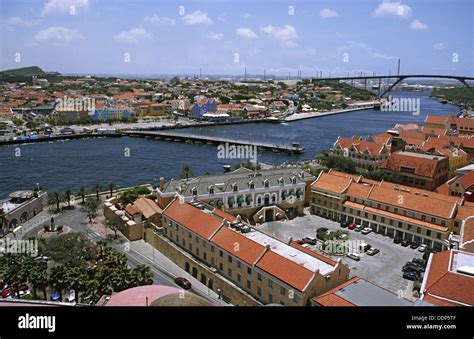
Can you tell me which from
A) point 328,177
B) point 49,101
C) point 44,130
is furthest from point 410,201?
point 49,101

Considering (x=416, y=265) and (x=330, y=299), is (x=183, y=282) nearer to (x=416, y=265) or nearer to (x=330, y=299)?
(x=330, y=299)

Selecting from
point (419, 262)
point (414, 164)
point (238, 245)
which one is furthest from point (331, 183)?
point (238, 245)

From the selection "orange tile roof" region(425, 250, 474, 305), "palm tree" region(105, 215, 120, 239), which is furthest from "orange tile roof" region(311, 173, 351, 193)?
"orange tile roof" region(425, 250, 474, 305)

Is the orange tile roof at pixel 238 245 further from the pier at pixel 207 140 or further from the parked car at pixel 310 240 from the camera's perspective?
the pier at pixel 207 140

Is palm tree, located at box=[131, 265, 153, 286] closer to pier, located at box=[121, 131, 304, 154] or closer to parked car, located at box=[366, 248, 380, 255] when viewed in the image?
parked car, located at box=[366, 248, 380, 255]

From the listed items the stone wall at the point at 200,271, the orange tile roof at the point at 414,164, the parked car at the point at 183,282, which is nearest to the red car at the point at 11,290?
the parked car at the point at 183,282
